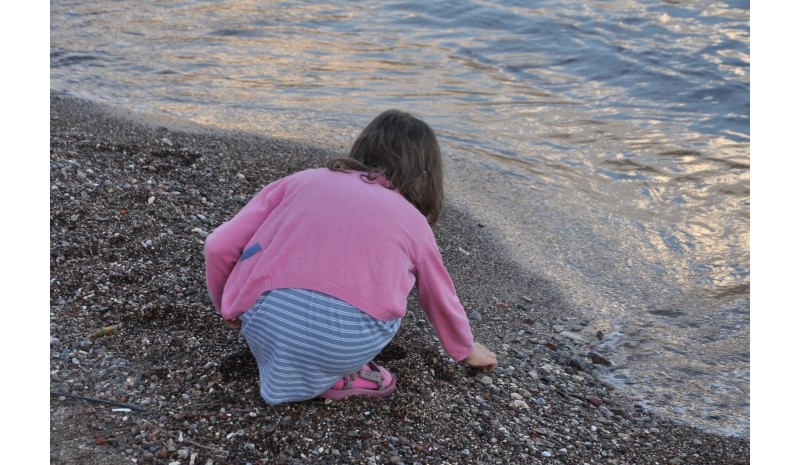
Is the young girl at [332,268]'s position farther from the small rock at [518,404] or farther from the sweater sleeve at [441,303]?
the small rock at [518,404]

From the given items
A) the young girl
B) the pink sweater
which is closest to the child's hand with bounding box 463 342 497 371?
the young girl

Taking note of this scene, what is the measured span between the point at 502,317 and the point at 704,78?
6665mm

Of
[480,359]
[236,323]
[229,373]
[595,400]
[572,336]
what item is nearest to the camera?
[236,323]

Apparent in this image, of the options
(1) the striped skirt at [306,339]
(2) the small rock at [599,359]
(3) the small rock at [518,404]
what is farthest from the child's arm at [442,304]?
(2) the small rock at [599,359]

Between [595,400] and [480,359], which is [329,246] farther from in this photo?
[595,400]

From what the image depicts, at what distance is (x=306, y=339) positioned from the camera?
2.90m

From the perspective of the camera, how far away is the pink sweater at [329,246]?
2.87 meters

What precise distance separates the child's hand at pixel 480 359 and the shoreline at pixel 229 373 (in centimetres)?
11

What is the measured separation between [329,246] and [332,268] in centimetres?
8

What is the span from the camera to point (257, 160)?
5.94 m

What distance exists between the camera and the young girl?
287 cm

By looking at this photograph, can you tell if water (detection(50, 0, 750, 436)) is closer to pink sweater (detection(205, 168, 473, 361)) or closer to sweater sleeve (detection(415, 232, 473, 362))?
sweater sleeve (detection(415, 232, 473, 362))

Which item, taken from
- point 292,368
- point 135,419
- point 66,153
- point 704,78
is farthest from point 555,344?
point 704,78

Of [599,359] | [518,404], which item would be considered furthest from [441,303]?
[599,359]
